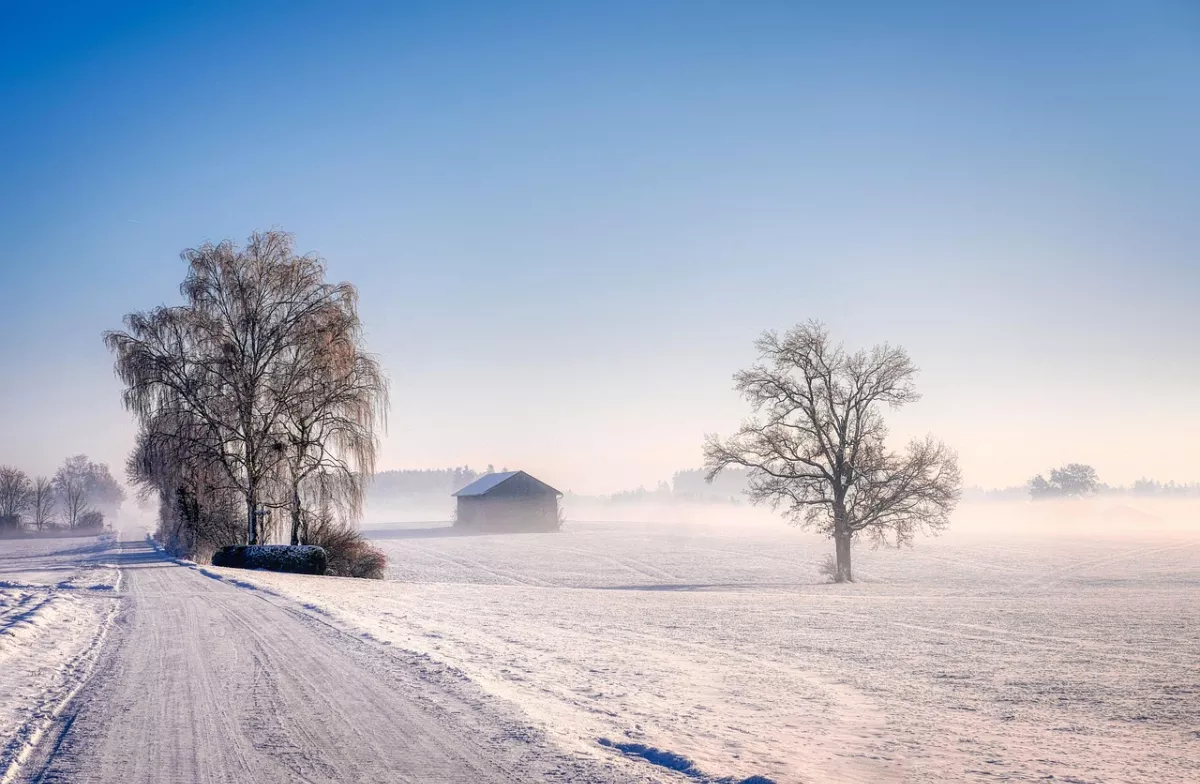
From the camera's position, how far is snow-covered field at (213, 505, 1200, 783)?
6.00 meters

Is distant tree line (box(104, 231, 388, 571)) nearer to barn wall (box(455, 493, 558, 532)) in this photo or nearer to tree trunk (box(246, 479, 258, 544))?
tree trunk (box(246, 479, 258, 544))

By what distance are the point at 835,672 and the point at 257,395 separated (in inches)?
982

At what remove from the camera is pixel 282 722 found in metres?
6.59

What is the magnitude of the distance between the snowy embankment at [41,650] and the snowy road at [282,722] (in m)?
0.20

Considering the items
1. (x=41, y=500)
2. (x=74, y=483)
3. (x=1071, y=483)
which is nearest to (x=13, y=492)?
(x=41, y=500)

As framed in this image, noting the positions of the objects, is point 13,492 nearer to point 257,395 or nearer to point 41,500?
point 41,500

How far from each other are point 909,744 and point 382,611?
10846 mm

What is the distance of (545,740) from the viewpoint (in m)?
5.98

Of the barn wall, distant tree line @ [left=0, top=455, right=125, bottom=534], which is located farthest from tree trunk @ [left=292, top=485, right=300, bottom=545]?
distant tree line @ [left=0, top=455, right=125, bottom=534]

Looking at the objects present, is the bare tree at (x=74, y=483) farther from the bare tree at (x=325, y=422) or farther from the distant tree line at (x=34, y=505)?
the bare tree at (x=325, y=422)

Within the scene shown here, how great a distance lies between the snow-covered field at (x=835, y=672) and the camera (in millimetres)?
5998

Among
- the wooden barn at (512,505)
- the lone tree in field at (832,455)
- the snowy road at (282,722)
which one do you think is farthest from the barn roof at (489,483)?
the snowy road at (282,722)

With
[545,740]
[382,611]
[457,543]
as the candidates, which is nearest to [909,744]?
[545,740]

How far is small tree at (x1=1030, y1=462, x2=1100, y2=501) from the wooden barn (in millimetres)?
94480
